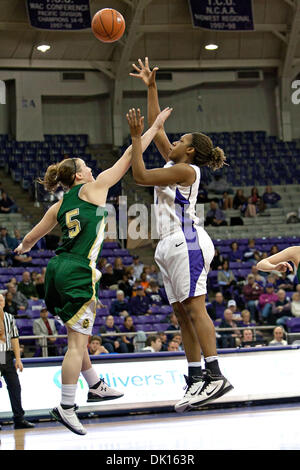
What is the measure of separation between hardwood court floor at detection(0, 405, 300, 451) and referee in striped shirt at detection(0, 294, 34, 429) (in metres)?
0.27

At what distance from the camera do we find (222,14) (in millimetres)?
24000

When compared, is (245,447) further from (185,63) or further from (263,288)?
(185,63)

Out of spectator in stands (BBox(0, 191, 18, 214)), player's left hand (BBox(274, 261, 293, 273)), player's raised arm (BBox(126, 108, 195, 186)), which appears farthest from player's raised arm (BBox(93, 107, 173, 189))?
spectator in stands (BBox(0, 191, 18, 214))

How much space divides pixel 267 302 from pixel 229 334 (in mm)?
2161

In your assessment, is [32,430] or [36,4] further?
[36,4]

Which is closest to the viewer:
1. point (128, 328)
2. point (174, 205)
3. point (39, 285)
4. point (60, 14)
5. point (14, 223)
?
point (174, 205)

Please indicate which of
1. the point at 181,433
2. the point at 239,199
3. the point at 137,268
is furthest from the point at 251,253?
the point at 181,433

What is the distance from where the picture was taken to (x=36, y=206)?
23562mm

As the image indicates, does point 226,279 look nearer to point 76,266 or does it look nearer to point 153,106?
point 153,106

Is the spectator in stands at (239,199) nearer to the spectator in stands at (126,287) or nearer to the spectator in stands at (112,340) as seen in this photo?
the spectator in stands at (126,287)

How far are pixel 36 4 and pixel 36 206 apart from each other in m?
5.86

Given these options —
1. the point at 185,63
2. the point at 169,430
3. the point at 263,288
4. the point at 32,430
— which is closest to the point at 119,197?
the point at 263,288

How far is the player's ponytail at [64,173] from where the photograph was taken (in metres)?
6.55

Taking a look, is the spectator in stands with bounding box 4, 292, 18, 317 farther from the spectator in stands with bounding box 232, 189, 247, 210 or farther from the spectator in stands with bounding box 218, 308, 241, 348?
the spectator in stands with bounding box 232, 189, 247, 210
